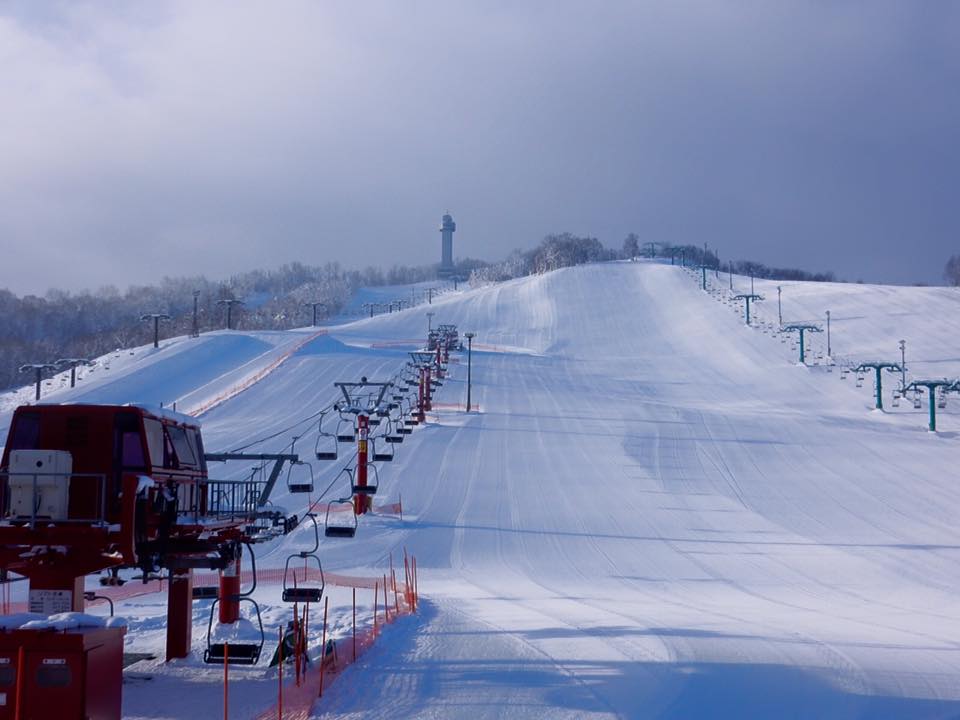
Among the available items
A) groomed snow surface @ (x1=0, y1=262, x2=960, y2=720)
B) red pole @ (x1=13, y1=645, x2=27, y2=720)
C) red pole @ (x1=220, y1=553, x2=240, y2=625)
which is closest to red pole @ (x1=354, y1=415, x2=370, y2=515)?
groomed snow surface @ (x1=0, y1=262, x2=960, y2=720)

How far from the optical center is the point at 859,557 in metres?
25.3

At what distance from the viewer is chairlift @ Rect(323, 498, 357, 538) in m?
18.8

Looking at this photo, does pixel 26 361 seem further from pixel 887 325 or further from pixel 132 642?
pixel 132 642

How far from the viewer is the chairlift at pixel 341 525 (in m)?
18.8

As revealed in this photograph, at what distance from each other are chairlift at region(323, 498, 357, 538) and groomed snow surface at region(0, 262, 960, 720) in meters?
0.66

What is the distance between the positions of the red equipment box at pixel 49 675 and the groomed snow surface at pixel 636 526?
2.18 m

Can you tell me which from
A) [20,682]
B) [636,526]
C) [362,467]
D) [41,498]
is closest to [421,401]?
[362,467]

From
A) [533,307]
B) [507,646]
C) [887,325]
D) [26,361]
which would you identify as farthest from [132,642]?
[26,361]

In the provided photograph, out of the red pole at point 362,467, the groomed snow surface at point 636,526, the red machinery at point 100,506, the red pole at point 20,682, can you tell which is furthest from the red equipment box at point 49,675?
the red pole at point 362,467

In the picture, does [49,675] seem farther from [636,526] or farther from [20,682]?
[636,526]

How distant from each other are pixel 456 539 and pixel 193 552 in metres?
16.4

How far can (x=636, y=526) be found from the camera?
94.7 feet

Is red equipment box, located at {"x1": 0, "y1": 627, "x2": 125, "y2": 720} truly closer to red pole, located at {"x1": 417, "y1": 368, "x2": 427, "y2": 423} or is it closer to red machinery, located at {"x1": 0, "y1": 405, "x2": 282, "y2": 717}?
red machinery, located at {"x1": 0, "y1": 405, "x2": 282, "y2": 717}

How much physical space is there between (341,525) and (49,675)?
13714 mm
